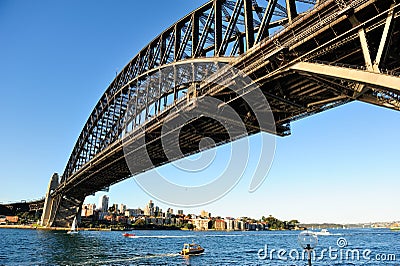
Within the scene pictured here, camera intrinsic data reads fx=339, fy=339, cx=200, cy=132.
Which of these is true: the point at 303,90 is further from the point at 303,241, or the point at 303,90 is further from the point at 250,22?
the point at 303,241

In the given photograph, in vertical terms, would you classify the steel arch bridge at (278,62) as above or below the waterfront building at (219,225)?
above

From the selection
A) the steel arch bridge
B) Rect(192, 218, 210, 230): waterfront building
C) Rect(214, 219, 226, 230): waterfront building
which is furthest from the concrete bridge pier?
Rect(214, 219, 226, 230): waterfront building

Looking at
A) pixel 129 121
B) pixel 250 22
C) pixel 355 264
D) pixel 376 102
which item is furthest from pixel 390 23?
pixel 129 121

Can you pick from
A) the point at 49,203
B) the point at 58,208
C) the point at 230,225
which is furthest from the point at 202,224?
the point at 49,203

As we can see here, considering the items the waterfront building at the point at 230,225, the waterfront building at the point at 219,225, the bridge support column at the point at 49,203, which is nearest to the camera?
the bridge support column at the point at 49,203

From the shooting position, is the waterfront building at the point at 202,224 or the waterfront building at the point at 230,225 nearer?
the waterfront building at the point at 202,224

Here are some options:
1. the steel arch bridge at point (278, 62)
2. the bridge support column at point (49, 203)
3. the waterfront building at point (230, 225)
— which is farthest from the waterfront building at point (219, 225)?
the steel arch bridge at point (278, 62)

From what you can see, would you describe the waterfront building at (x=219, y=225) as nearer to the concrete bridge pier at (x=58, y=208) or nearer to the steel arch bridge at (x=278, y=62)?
the concrete bridge pier at (x=58, y=208)

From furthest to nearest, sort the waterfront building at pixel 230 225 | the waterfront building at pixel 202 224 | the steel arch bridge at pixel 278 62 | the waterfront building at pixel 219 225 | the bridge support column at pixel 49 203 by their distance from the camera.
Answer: the waterfront building at pixel 230 225 → the waterfront building at pixel 219 225 → the waterfront building at pixel 202 224 → the bridge support column at pixel 49 203 → the steel arch bridge at pixel 278 62
